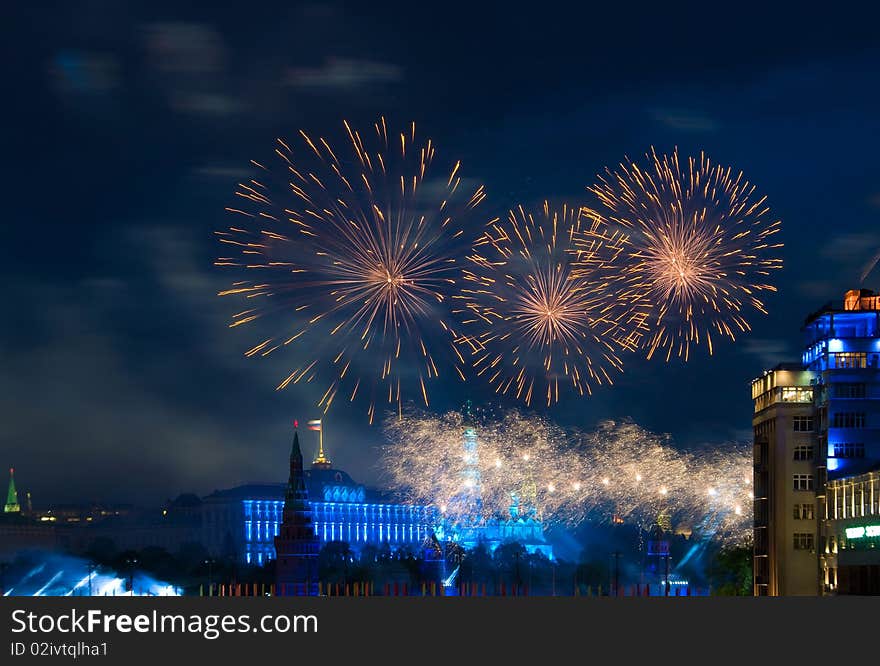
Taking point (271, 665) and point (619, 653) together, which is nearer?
point (271, 665)

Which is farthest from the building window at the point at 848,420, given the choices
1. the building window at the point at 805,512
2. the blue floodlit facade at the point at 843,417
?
the building window at the point at 805,512

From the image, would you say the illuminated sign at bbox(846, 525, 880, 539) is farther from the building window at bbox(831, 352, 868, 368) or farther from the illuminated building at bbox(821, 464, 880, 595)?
the building window at bbox(831, 352, 868, 368)

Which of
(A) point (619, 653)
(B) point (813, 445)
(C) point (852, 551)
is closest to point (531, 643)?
(A) point (619, 653)

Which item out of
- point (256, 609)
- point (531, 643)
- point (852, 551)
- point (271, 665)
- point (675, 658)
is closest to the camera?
point (271, 665)

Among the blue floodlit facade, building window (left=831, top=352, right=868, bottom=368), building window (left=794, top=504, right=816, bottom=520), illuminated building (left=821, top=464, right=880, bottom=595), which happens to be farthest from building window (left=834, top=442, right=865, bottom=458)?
building window (left=831, top=352, right=868, bottom=368)

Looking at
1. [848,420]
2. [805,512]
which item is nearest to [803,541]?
[805,512]

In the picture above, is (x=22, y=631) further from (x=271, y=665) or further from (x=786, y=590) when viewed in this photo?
(x=786, y=590)

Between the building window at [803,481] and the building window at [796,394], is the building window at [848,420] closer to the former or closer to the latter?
the building window at [796,394]
